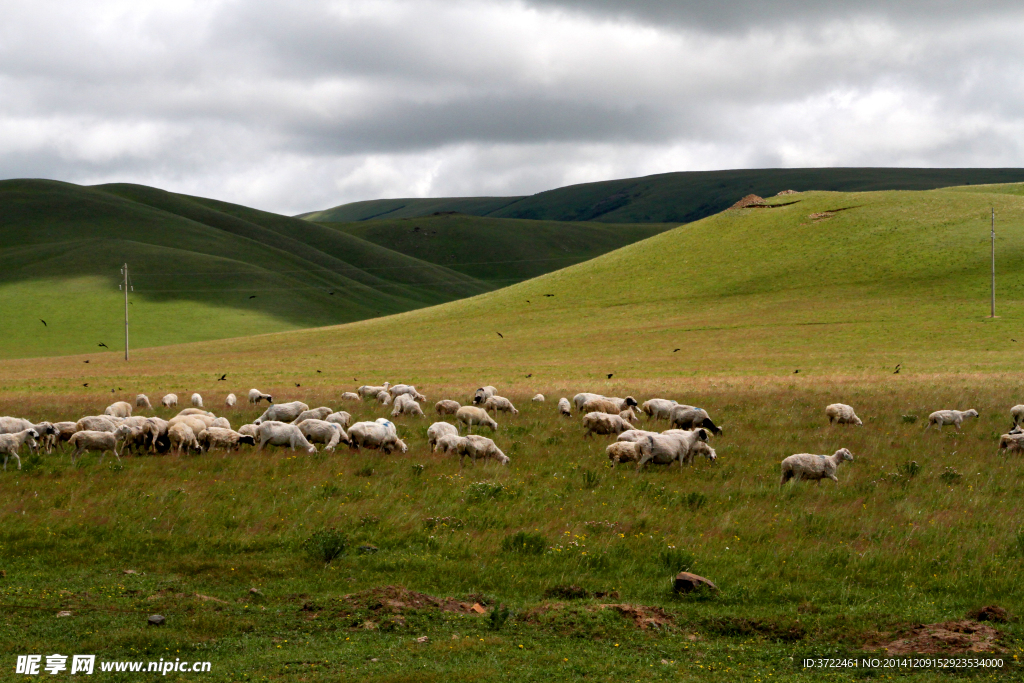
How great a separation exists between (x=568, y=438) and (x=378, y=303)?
162 metres

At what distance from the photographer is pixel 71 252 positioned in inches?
6107

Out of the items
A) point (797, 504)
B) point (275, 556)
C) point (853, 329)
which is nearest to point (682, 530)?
point (797, 504)

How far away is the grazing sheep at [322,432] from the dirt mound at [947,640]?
14.4 meters

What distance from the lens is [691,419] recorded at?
23.3m

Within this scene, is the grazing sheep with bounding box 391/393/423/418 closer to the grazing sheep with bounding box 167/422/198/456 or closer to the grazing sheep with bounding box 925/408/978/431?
the grazing sheep with bounding box 167/422/198/456

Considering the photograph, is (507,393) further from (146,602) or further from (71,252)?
(71,252)

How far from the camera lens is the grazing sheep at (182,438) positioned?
19.2 meters

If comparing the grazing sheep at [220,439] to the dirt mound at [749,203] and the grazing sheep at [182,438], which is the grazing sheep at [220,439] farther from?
the dirt mound at [749,203]

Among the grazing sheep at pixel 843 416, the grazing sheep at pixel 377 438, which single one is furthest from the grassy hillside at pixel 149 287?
the grazing sheep at pixel 843 416

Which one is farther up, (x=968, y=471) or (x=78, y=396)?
(x=968, y=471)

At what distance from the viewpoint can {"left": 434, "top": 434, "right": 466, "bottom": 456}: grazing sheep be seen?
18562mm

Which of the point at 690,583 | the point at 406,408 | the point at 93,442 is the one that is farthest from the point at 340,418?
the point at 690,583

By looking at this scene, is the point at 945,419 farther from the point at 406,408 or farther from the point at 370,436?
the point at 406,408

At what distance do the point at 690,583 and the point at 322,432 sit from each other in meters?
12.5
